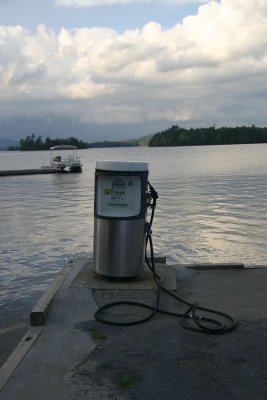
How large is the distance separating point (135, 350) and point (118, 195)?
2415 mm

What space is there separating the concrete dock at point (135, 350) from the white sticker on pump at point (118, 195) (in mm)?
878

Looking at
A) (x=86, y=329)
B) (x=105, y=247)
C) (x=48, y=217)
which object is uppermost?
(x=105, y=247)

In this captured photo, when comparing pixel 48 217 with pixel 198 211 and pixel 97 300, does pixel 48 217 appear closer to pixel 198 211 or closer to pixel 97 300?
pixel 198 211

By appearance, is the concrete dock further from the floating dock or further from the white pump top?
the floating dock

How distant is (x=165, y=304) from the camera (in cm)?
566

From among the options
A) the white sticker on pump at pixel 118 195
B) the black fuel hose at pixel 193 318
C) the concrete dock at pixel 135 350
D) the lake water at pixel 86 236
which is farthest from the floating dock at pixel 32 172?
the black fuel hose at pixel 193 318

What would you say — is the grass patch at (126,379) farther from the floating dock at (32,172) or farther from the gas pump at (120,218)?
the floating dock at (32,172)

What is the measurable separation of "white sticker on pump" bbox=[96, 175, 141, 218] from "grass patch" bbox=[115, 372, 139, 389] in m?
2.67

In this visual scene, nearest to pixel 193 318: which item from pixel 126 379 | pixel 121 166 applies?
pixel 126 379

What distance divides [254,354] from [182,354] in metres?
0.60

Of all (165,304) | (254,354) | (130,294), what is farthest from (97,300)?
(254,354)

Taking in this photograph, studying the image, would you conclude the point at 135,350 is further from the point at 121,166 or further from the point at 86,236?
the point at 86,236

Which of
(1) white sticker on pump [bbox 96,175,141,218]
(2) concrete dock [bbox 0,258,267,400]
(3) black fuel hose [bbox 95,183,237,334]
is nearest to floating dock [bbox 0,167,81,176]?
(1) white sticker on pump [bbox 96,175,141,218]

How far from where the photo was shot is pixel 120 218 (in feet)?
20.3
